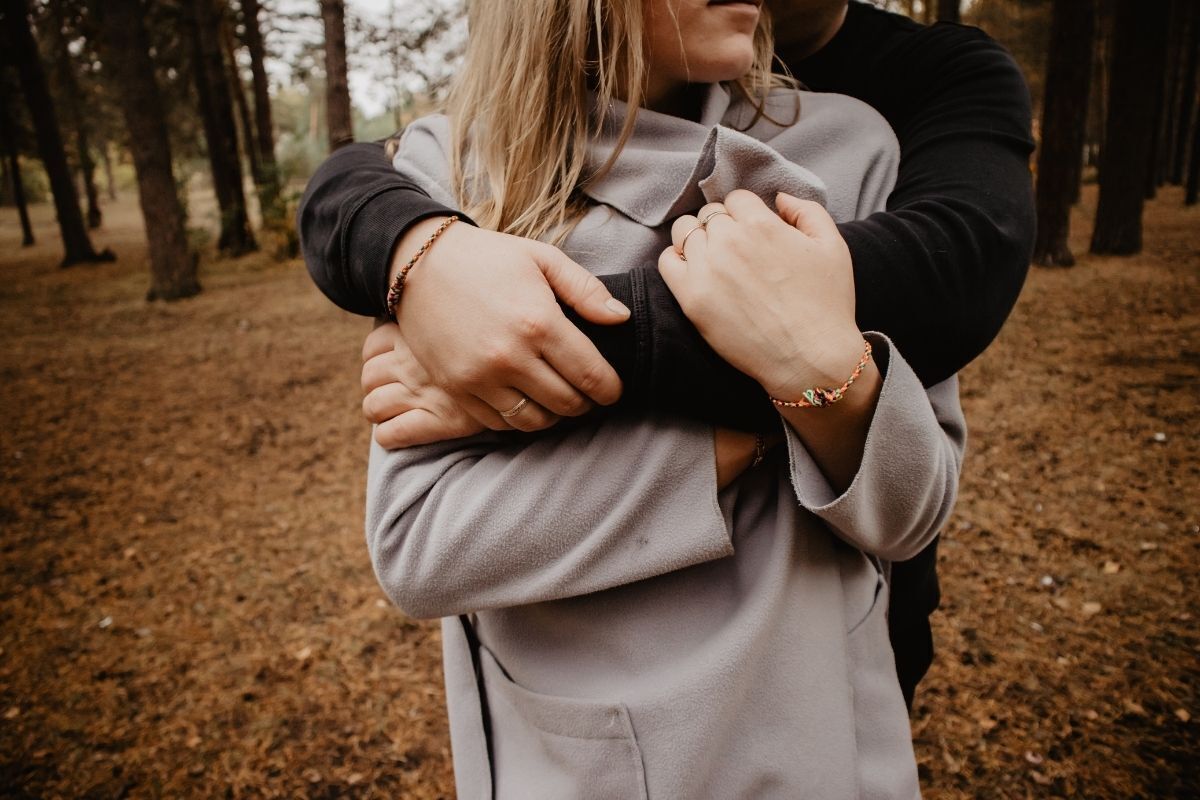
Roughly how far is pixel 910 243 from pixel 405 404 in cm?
74

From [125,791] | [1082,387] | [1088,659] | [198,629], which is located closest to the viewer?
[125,791]

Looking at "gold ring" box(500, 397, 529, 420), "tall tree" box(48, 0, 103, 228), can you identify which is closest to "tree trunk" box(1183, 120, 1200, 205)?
"gold ring" box(500, 397, 529, 420)

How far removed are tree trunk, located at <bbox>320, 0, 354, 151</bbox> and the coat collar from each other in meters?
7.31

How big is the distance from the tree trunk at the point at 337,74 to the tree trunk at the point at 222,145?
8.47 meters

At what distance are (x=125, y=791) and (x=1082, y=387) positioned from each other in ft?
21.0

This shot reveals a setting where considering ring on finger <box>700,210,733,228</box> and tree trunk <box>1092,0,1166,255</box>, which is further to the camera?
tree trunk <box>1092,0,1166,255</box>

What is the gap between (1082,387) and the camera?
5230 millimetres

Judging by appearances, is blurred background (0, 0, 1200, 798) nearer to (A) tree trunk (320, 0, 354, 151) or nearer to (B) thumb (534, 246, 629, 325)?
(A) tree trunk (320, 0, 354, 151)

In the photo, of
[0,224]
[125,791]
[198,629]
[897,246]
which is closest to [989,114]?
[897,246]

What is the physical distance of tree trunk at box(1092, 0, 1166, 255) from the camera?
26.8 ft

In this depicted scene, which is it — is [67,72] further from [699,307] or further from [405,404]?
[699,307]

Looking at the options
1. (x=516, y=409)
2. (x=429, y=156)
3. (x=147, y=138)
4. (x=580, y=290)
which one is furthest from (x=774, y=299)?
(x=147, y=138)

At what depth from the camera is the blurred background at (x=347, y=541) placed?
2699 millimetres

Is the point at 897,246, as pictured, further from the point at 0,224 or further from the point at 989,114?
the point at 0,224
